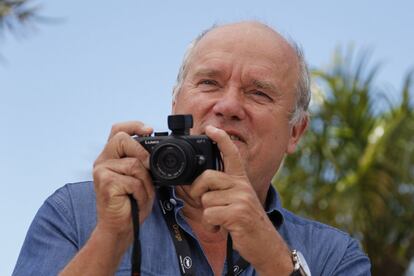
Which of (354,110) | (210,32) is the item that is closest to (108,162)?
(210,32)

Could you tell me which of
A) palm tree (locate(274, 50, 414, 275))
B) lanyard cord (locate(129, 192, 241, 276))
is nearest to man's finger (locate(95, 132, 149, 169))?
lanyard cord (locate(129, 192, 241, 276))

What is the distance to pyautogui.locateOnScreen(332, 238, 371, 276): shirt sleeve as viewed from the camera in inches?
132

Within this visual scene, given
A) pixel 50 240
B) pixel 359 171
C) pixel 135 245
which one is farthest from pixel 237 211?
pixel 359 171

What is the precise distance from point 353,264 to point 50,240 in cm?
118

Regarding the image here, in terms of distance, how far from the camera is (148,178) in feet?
9.09

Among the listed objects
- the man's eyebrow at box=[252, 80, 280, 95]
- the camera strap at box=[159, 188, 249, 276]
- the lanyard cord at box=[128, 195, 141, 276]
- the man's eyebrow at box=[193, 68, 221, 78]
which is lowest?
the camera strap at box=[159, 188, 249, 276]

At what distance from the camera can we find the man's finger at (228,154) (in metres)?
2.73

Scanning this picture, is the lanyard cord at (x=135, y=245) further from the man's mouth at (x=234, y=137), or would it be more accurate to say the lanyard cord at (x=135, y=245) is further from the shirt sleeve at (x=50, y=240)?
the man's mouth at (x=234, y=137)

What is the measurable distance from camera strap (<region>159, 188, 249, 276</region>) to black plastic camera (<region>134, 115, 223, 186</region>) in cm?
45

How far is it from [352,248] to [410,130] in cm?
1044

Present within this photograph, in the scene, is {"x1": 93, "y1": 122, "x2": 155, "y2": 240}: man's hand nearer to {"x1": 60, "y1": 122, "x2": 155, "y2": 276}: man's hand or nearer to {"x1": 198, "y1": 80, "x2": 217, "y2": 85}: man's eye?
{"x1": 60, "y1": 122, "x2": 155, "y2": 276}: man's hand

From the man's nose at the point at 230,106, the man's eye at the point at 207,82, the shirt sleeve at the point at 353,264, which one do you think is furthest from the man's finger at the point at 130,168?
the shirt sleeve at the point at 353,264

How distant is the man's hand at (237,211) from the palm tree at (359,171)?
33.8 feet

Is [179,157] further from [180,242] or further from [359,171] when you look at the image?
[359,171]
